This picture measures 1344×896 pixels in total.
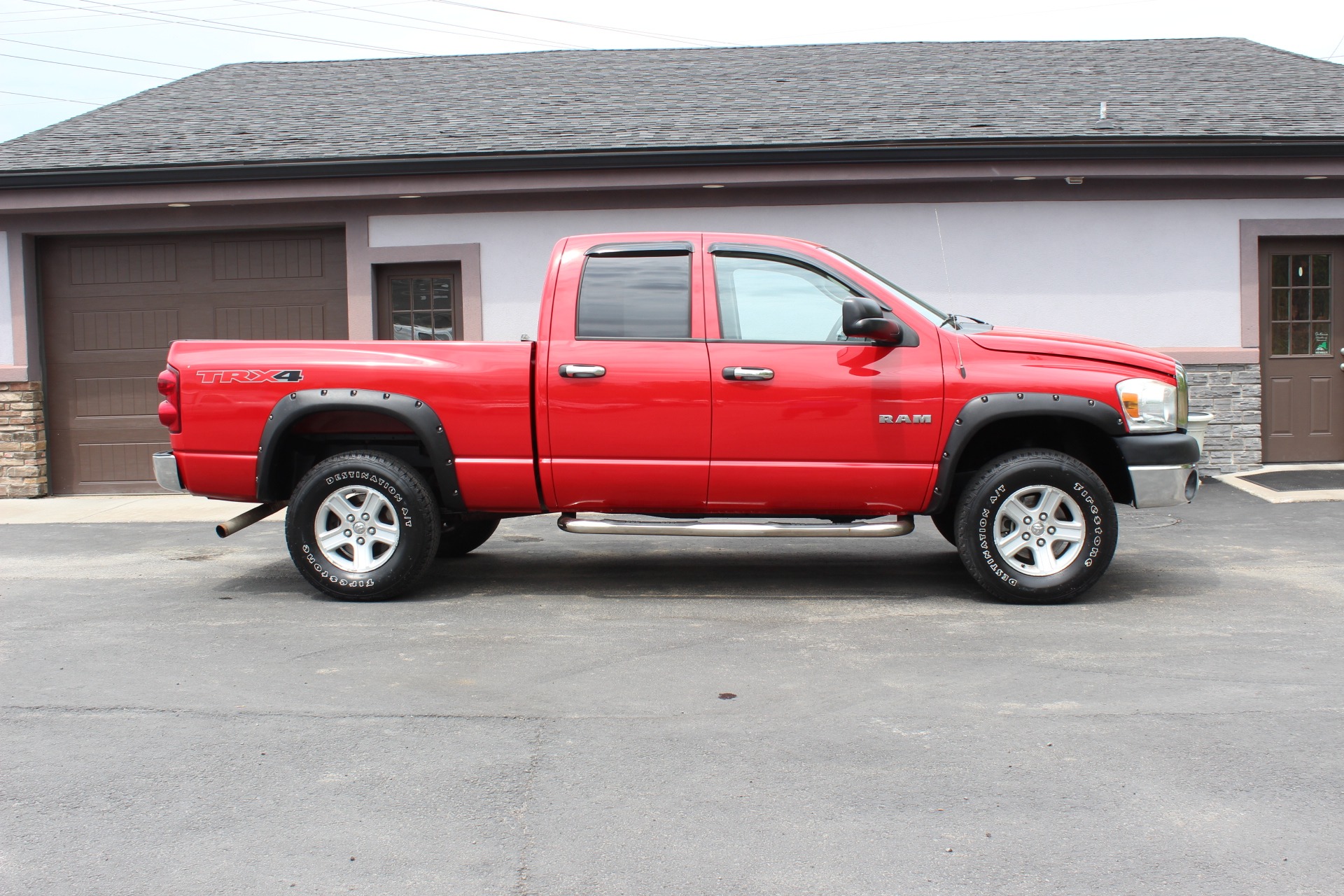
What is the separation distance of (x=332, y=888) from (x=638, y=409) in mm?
3668

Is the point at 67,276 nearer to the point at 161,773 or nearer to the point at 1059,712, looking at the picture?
the point at 161,773

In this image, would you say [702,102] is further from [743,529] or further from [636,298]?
[743,529]

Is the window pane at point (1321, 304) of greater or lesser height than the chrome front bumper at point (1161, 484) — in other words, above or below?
above

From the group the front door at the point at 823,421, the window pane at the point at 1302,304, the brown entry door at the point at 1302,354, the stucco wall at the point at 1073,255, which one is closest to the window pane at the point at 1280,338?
the brown entry door at the point at 1302,354

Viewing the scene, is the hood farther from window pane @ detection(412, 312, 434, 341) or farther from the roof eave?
window pane @ detection(412, 312, 434, 341)

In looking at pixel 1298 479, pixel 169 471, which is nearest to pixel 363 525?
pixel 169 471

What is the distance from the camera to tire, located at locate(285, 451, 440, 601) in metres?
6.50

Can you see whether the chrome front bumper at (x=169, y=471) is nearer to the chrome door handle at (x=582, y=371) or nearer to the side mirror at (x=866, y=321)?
the chrome door handle at (x=582, y=371)

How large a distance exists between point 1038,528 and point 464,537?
389 centimetres

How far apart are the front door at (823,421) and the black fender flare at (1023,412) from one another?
0.39 feet

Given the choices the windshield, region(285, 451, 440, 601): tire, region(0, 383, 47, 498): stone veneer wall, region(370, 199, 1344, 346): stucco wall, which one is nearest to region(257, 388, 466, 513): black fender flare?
region(285, 451, 440, 601): tire

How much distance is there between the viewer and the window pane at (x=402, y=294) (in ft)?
39.7

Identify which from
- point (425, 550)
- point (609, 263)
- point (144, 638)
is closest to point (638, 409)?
point (609, 263)

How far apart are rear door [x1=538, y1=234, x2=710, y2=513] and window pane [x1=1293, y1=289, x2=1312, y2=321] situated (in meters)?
8.02
